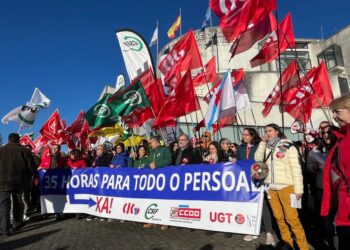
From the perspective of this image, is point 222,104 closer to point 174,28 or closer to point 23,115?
point 23,115

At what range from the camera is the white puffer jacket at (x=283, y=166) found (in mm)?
4680

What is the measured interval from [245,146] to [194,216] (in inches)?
67.3

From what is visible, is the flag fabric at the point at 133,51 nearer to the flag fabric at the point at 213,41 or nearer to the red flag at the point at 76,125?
the red flag at the point at 76,125

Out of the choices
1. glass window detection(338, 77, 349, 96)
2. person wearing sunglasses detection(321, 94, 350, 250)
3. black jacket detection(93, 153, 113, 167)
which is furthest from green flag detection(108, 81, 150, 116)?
glass window detection(338, 77, 349, 96)

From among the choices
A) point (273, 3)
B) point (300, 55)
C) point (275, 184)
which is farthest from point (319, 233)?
point (300, 55)

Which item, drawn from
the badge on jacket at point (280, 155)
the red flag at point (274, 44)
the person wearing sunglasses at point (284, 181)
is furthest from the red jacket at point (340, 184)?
the red flag at point (274, 44)

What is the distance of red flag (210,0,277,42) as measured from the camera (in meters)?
7.38

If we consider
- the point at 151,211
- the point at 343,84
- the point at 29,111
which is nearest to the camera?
the point at 151,211

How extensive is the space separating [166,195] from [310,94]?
7152mm

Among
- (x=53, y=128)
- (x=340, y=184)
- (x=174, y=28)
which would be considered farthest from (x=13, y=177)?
(x=174, y=28)

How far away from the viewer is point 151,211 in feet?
22.9

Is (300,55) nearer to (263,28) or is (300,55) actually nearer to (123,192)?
(263,28)

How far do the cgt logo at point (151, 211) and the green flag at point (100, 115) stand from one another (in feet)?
13.0

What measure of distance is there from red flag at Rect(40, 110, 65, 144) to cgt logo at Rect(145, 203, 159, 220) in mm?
7784
